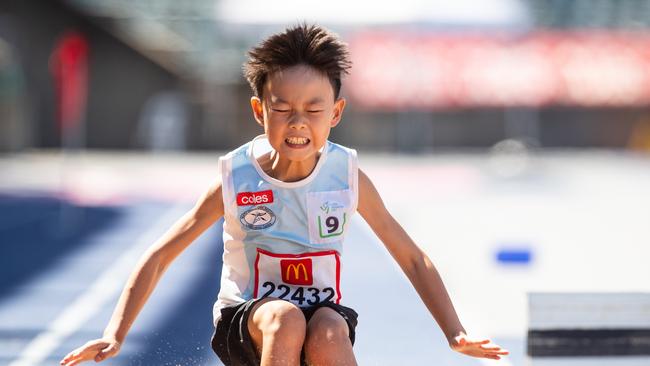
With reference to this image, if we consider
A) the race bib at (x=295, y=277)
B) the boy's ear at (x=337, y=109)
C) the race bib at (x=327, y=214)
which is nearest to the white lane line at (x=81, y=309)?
the race bib at (x=295, y=277)

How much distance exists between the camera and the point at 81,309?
24.8 feet

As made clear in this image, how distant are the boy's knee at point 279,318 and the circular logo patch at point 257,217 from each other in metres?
0.32

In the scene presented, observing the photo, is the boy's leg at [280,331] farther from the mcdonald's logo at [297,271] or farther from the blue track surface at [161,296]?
the blue track surface at [161,296]

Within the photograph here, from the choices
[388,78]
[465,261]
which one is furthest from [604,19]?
[465,261]

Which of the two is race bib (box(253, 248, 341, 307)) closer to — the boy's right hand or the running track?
the boy's right hand

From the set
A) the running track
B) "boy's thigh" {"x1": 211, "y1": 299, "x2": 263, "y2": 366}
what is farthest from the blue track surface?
"boy's thigh" {"x1": 211, "y1": 299, "x2": 263, "y2": 366}

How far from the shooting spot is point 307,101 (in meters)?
3.28

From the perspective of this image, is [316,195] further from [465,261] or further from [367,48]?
[367,48]

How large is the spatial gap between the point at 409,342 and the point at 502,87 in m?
29.3

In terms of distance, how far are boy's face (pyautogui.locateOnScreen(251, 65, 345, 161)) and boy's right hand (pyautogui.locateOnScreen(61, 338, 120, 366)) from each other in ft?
2.67

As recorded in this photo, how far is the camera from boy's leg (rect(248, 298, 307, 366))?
305 centimetres

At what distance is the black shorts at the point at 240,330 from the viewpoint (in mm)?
3277

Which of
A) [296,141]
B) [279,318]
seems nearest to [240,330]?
Result: [279,318]

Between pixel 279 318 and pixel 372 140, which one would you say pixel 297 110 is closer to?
pixel 279 318
